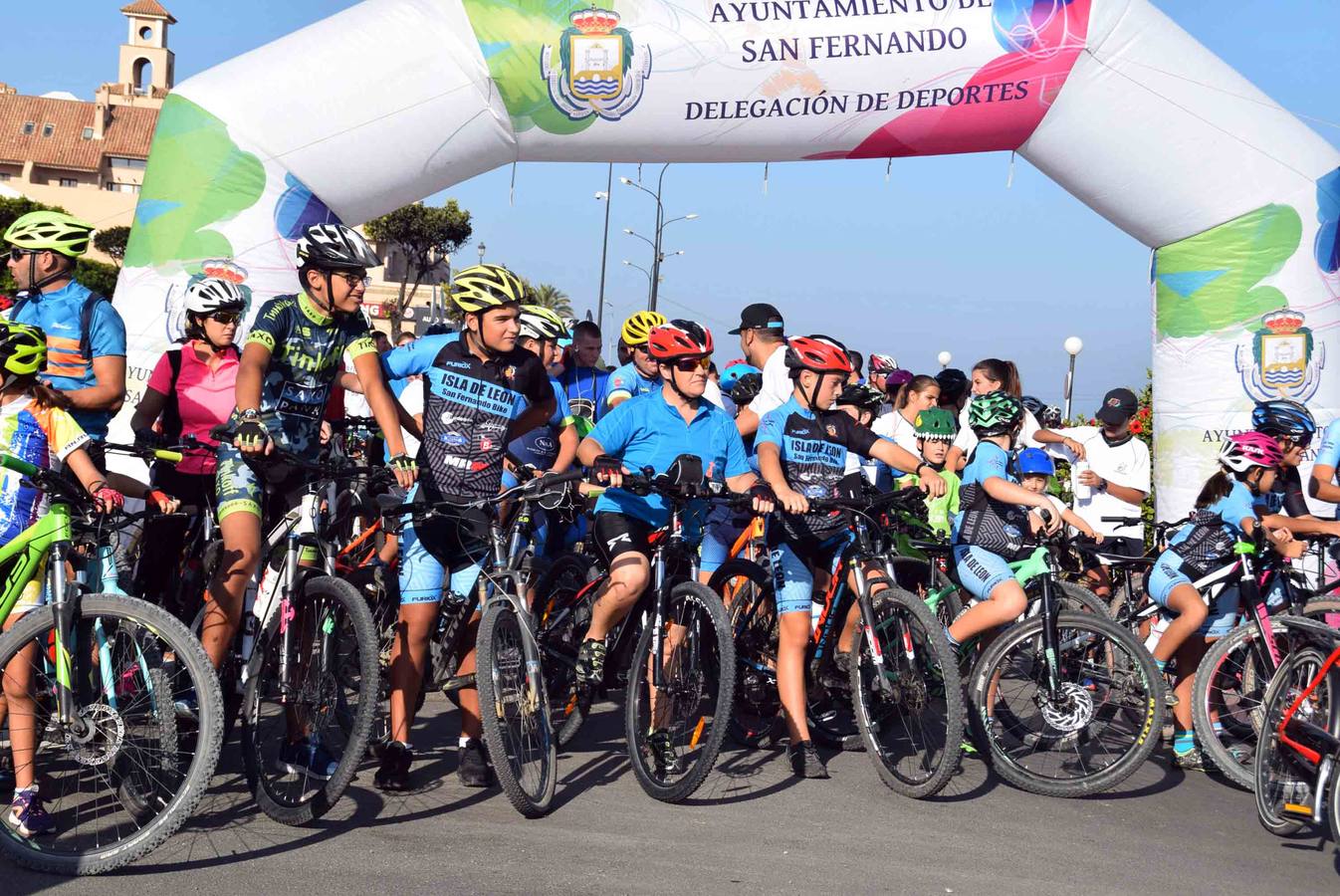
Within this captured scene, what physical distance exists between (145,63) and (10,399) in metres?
118

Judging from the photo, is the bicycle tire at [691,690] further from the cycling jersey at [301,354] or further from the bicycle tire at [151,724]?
the bicycle tire at [151,724]

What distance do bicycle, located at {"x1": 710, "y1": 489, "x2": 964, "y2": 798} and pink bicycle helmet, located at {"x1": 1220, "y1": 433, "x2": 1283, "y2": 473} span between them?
1687 millimetres

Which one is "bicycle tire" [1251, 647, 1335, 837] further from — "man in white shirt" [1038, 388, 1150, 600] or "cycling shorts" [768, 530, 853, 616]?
"man in white shirt" [1038, 388, 1150, 600]

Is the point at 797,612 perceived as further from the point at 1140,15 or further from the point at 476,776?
the point at 1140,15

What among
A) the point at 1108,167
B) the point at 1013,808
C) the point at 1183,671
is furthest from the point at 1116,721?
the point at 1108,167

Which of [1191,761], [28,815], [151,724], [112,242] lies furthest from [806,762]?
[112,242]

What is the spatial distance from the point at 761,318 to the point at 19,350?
4958 millimetres

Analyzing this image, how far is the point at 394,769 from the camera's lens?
5.43 m

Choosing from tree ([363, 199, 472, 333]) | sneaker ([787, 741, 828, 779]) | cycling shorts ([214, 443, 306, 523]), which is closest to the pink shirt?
cycling shorts ([214, 443, 306, 523])

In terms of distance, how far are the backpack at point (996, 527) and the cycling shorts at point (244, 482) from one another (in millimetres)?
3203

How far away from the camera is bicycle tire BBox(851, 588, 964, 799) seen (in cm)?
545

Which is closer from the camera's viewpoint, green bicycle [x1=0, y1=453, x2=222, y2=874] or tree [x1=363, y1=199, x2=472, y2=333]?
green bicycle [x1=0, y1=453, x2=222, y2=874]

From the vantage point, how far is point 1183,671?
7.07m

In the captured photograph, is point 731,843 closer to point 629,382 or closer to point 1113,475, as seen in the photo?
point 629,382
